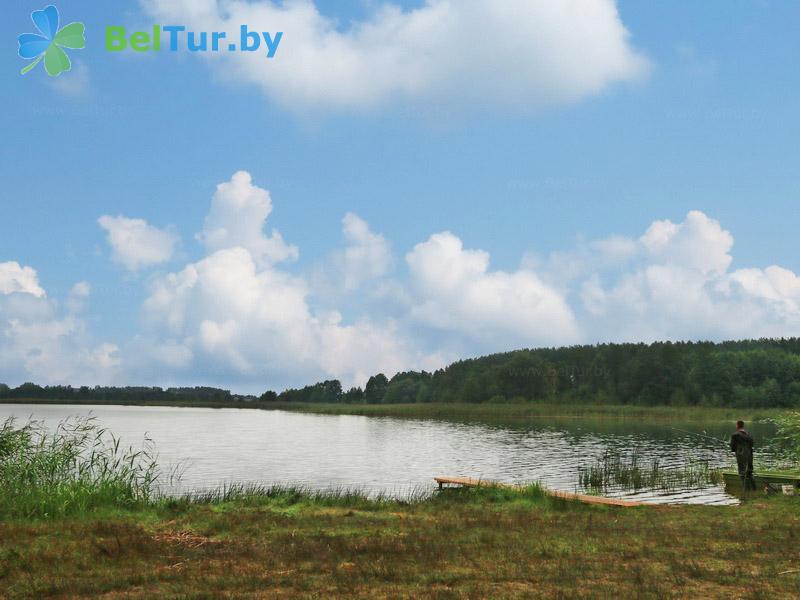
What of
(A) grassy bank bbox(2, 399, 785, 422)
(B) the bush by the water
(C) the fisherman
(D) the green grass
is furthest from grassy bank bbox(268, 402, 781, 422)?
(B) the bush by the water

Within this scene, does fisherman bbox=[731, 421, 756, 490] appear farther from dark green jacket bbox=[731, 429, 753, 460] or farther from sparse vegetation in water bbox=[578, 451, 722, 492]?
sparse vegetation in water bbox=[578, 451, 722, 492]

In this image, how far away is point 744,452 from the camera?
23.8m

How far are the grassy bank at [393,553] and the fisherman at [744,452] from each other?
19.3 ft

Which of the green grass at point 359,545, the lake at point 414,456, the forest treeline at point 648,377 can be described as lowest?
the lake at point 414,456

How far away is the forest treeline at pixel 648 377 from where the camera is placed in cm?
12594

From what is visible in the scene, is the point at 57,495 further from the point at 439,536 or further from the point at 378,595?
the point at 378,595

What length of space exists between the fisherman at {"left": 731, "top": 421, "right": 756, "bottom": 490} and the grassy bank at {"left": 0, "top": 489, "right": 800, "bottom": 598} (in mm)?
5876

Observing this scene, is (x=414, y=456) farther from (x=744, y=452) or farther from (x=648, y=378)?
(x=648, y=378)

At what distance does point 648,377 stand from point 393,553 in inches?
5285

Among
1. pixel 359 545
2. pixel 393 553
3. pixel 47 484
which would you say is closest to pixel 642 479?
pixel 359 545

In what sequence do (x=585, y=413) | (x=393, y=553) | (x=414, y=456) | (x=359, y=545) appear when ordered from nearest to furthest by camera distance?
1. (x=393, y=553)
2. (x=359, y=545)
3. (x=414, y=456)
4. (x=585, y=413)

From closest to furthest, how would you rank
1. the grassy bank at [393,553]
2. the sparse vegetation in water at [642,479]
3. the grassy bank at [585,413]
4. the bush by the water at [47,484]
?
the grassy bank at [393,553] → the bush by the water at [47,484] → the sparse vegetation in water at [642,479] → the grassy bank at [585,413]

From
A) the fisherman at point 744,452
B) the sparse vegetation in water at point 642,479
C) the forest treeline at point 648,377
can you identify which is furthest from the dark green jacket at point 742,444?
the forest treeline at point 648,377

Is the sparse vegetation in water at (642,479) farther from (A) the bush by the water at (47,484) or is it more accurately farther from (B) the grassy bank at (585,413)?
(B) the grassy bank at (585,413)
